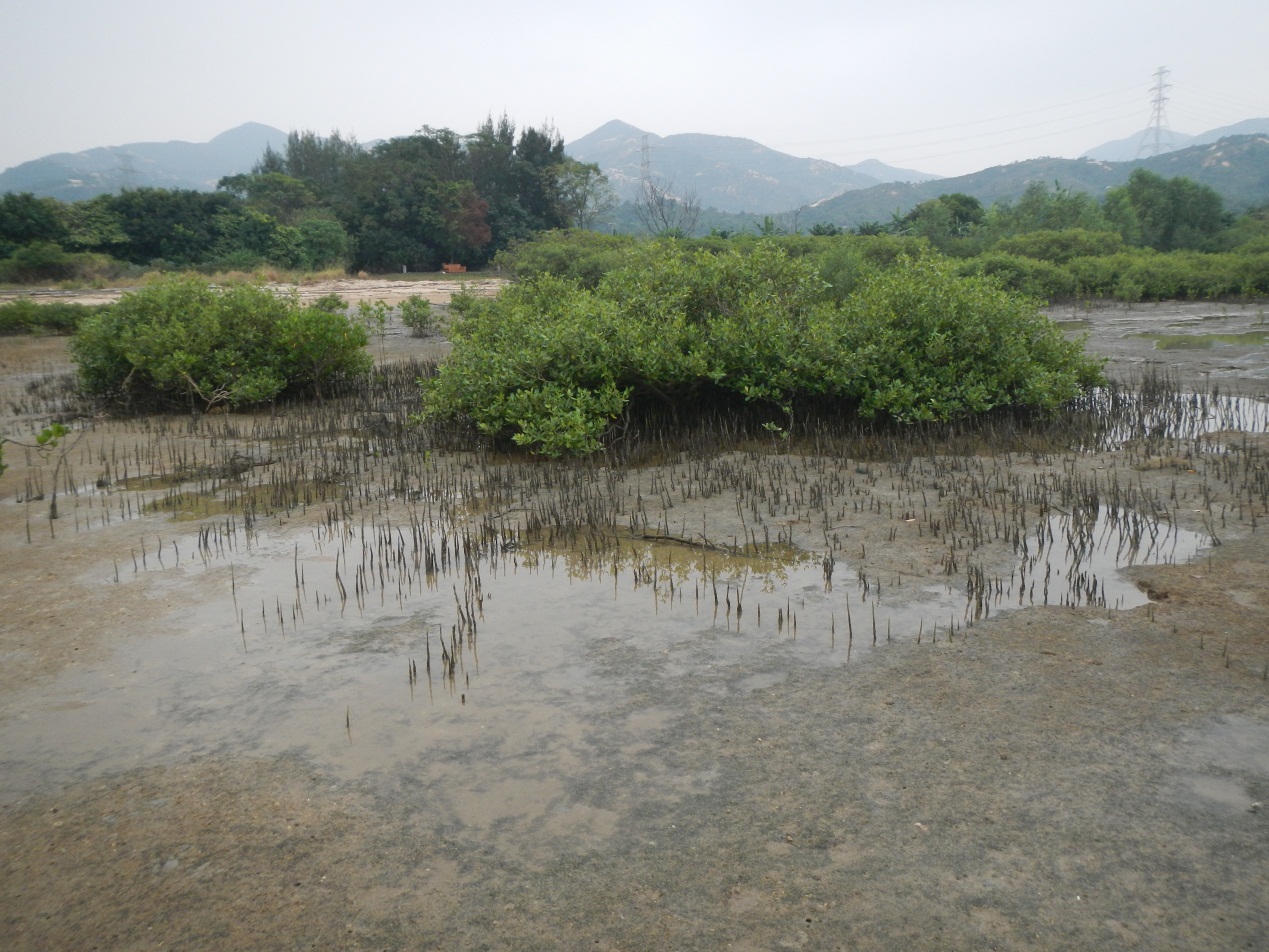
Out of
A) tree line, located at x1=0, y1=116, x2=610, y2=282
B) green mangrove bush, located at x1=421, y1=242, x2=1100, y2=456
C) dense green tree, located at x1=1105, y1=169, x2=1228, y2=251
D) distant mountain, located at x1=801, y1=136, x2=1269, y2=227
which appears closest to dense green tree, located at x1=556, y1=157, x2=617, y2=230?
tree line, located at x1=0, y1=116, x2=610, y2=282

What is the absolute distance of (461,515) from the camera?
24.5 feet

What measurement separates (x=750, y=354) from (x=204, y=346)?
7.17 metres

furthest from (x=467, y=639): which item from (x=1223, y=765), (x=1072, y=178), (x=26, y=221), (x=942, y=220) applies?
(x=1072, y=178)

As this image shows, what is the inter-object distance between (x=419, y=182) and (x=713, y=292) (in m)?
42.1

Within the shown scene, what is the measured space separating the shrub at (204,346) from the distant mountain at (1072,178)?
10964 cm

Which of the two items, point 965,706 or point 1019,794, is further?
point 965,706

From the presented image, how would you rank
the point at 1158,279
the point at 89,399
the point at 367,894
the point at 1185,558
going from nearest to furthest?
the point at 367,894, the point at 1185,558, the point at 89,399, the point at 1158,279

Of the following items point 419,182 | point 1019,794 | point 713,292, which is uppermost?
point 419,182

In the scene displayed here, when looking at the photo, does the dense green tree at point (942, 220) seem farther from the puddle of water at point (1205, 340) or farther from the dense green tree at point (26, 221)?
the dense green tree at point (26, 221)

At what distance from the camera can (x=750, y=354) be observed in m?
9.48

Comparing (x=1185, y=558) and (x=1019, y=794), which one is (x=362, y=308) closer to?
(x=1185, y=558)

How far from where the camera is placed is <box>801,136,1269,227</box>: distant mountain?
116188 mm

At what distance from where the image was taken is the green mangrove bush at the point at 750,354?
9188 mm

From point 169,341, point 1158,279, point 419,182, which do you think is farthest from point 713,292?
point 419,182
